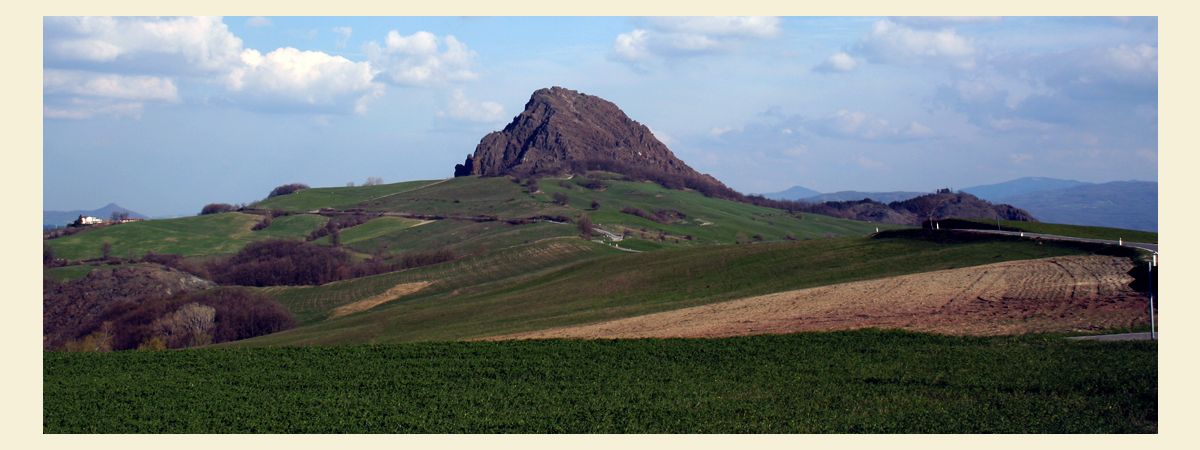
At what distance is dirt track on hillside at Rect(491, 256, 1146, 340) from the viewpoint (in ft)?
109

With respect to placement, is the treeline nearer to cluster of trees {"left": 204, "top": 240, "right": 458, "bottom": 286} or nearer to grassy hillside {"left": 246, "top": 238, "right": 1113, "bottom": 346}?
cluster of trees {"left": 204, "top": 240, "right": 458, "bottom": 286}

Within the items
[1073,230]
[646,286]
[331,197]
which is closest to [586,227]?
[646,286]

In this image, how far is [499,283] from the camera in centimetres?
7681

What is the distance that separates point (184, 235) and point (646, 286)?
9485 centimetres

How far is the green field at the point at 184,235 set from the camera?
120062mm

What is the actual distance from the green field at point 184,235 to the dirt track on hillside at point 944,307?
94.5 meters

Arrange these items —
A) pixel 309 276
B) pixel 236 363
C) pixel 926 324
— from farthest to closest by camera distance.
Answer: pixel 309 276
pixel 926 324
pixel 236 363

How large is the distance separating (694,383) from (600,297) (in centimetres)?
3174

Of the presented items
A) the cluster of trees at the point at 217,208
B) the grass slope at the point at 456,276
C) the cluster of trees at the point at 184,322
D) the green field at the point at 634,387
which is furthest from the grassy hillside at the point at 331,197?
the green field at the point at 634,387

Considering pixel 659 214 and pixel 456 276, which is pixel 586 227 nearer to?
pixel 659 214

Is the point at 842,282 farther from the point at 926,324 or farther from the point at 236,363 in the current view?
the point at 236,363

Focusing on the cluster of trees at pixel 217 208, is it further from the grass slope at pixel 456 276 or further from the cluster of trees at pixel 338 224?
the grass slope at pixel 456 276

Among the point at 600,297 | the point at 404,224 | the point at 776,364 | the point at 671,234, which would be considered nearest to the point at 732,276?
the point at 600,297

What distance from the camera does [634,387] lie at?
25.7 meters
